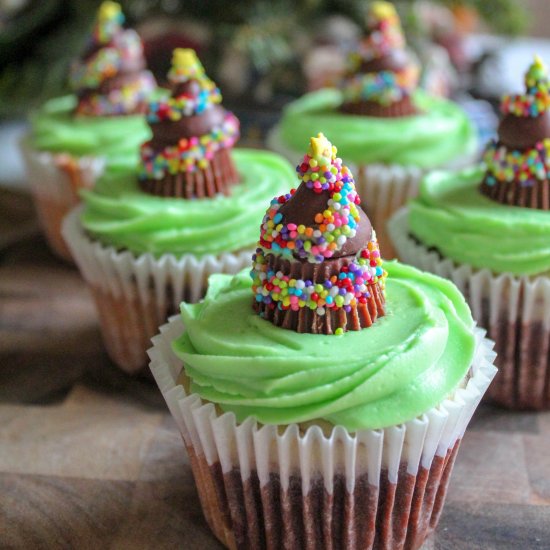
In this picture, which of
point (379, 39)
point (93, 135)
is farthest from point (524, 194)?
point (93, 135)

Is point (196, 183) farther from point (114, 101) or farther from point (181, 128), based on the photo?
point (114, 101)

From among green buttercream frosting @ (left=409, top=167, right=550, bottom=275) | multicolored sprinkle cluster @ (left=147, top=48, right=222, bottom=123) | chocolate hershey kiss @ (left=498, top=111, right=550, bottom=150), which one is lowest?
green buttercream frosting @ (left=409, top=167, right=550, bottom=275)

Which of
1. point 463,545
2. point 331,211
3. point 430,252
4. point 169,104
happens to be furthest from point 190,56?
point 463,545

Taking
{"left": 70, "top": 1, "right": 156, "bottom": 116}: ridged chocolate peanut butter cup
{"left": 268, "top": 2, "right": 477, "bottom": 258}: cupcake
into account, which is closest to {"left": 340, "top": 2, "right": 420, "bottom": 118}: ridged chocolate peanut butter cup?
{"left": 268, "top": 2, "right": 477, "bottom": 258}: cupcake

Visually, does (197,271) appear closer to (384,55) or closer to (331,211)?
(331,211)

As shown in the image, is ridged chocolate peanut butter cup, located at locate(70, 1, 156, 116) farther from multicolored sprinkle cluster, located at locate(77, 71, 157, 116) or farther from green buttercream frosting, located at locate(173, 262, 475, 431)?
green buttercream frosting, located at locate(173, 262, 475, 431)

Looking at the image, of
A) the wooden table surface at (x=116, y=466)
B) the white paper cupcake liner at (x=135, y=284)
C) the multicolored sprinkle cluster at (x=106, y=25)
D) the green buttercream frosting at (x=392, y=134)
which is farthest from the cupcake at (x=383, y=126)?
the wooden table surface at (x=116, y=466)
